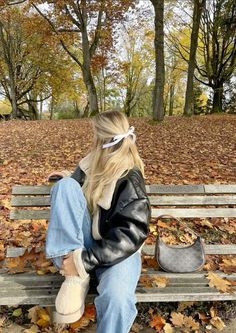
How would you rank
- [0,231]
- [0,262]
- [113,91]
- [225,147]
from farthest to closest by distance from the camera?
[113,91] < [225,147] < [0,231] < [0,262]

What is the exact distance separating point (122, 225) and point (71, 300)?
1.96 ft

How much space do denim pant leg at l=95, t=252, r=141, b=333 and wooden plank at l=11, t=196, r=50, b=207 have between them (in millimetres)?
1032

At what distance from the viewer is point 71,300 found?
2.49 meters

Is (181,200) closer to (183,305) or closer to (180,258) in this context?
(180,258)

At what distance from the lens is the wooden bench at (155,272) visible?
2.71 meters

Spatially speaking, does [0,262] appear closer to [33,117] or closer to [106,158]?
[106,158]

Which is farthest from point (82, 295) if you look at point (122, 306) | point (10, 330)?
point (10, 330)

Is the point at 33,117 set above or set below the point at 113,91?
below

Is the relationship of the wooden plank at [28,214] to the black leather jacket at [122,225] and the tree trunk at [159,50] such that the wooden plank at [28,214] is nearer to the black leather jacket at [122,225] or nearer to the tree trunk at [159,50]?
the black leather jacket at [122,225]

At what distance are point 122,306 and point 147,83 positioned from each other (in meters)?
36.9

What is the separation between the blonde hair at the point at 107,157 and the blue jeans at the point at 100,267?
0.46ft

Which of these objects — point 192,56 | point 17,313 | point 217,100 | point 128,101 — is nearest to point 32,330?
point 17,313

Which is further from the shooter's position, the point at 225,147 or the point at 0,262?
the point at 225,147

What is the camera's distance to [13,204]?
3344 mm
